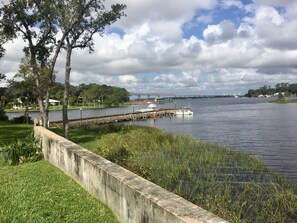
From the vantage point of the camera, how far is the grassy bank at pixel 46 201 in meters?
6.37

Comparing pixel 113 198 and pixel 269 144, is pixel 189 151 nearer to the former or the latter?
pixel 269 144

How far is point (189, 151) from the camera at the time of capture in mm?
21375

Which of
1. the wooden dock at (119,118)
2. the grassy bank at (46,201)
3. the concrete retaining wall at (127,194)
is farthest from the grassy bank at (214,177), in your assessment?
the wooden dock at (119,118)

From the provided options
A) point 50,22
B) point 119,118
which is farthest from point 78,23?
point 119,118

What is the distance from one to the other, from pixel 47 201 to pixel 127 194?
2.49 m

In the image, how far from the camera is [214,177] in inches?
599

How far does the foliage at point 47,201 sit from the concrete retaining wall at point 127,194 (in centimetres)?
25

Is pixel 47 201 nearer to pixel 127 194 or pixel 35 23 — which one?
pixel 127 194

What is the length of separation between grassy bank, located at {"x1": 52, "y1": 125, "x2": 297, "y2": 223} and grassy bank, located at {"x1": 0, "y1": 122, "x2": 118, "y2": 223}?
3944 millimetres

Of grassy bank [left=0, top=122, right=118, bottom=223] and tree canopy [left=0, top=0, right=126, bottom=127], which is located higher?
tree canopy [left=0, top=0, right=126, bottom=127]

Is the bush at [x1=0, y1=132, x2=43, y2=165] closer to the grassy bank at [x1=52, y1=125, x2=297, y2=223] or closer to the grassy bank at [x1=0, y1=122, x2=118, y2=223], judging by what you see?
the grassy bank at [x1=52, y1=125, x2=297, y2=223]

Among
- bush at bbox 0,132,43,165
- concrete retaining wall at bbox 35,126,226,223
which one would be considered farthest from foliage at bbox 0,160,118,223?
bush at bbox 0,132,43,165

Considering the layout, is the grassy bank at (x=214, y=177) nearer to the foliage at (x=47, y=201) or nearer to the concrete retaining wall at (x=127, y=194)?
the concrete retaining wall at (x=127, y=194)

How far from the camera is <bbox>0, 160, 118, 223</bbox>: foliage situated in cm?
636
